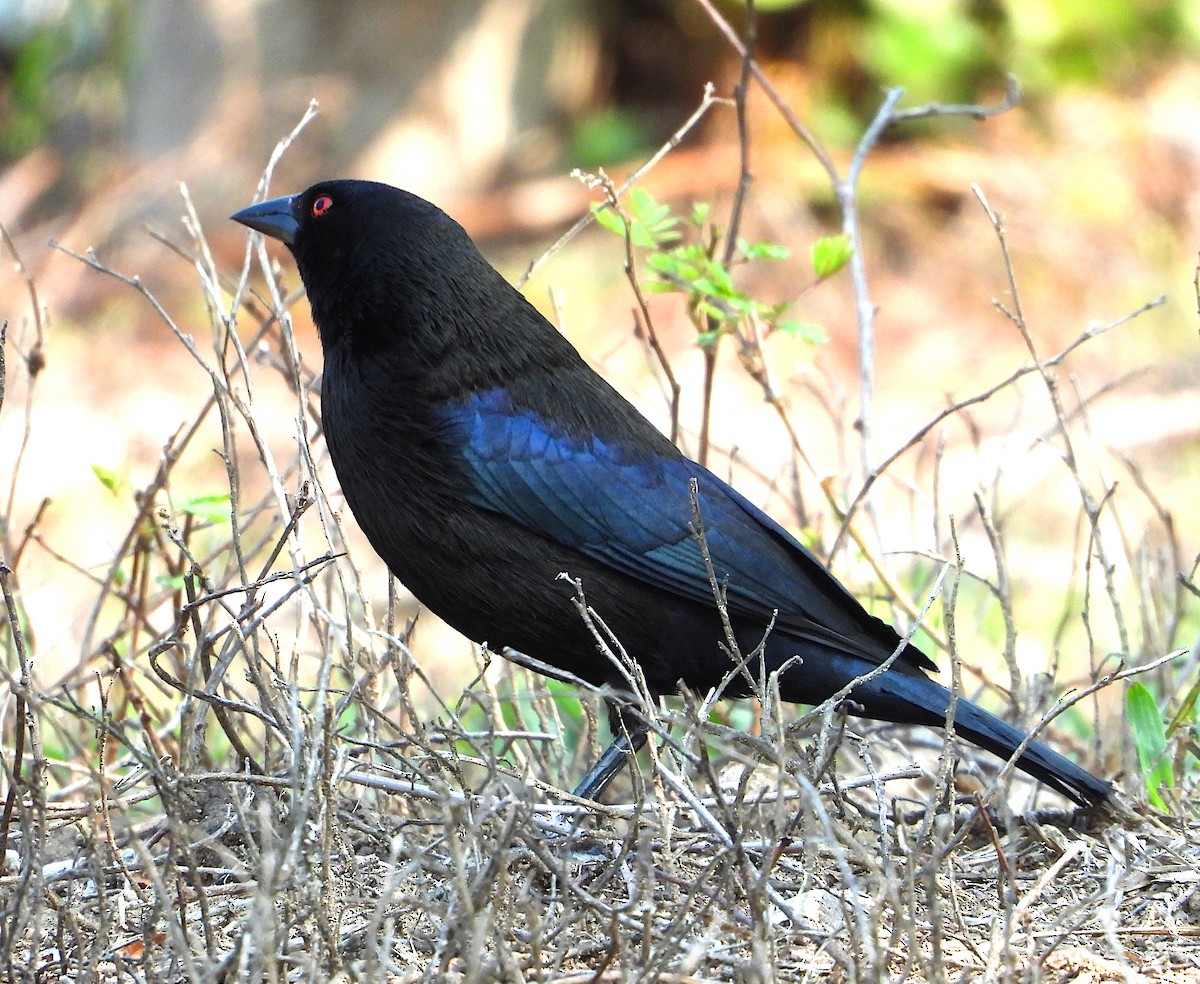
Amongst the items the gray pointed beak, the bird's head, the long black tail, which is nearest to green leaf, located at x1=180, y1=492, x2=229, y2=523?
the bird's head

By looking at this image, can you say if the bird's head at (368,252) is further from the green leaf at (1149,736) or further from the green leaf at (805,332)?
the green leaf at (1149,736)

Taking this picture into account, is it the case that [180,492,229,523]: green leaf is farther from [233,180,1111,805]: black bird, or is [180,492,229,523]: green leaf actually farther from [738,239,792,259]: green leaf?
[738,239,792,259]: green leaf

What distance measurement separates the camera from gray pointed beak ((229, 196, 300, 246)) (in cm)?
389

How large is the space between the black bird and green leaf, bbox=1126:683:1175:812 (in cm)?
20

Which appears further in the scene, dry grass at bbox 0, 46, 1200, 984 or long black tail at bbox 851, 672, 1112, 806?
long black tail at bbox 851, 672, 1112, 806

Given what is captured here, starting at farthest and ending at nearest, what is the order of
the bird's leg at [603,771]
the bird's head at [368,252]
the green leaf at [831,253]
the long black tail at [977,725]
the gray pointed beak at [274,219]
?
the gray pointed beak at [274,219] < the green leaf at [831,253] < the bird's head at [368,252] < the bird's leg at [603,771] < the long black tail at [977,725]

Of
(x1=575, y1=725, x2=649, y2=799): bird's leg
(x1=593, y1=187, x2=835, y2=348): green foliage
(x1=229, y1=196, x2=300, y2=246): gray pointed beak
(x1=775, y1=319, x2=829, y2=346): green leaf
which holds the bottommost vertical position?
(x1=575, y1=725, x2=649, y2=799): bird's leg

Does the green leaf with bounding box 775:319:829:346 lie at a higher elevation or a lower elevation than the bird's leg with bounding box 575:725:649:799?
higher

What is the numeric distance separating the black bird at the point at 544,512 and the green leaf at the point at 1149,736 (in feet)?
0.65

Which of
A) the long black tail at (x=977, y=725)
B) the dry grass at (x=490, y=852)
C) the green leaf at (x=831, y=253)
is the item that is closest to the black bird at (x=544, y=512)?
the long black tail at (x=977, y=725)

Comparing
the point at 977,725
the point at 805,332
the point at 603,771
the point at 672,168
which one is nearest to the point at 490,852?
the point at 603,771

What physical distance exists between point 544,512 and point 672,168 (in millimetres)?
7244

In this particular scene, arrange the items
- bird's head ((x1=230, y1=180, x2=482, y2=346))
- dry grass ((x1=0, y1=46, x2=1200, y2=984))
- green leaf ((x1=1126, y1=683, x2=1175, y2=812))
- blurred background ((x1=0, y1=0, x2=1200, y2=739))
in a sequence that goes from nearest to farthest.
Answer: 1. dry grass ((x1=0, y1=46, x2=1200, y2=984))
2. green leaf ((x1=1126, y1=683, x2=1175, y2=812))
3. bird's head ((x1=230, y1=180, x2=482, y2=346))
4. blurred background ((x1=0, y1=0, x2=1200, y2=739))

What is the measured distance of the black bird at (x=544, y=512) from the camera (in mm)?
3311
